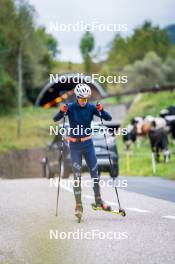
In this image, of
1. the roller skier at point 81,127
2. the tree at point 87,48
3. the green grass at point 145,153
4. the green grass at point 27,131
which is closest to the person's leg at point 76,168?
the roller skier at point 81,127

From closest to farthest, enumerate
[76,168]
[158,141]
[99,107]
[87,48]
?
[99,107], [76,168], [158,141], [87,48]

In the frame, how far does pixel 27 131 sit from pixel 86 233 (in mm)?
74344

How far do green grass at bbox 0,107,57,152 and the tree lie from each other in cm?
4341

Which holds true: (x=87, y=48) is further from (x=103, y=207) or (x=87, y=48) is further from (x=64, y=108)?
(x=64, y=108)

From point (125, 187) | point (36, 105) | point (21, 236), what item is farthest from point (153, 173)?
point (36, 105)

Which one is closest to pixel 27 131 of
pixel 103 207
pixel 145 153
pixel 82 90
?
pixel 145 153

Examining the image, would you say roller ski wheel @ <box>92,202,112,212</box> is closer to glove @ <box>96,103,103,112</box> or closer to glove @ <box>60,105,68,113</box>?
glove @ <box>96,103,103,112</box>

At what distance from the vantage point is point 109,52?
159625 mm

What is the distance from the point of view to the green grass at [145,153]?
36156mm

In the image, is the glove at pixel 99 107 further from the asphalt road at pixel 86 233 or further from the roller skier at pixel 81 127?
the asphalt road at pixel 86 233

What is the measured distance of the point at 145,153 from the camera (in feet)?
168

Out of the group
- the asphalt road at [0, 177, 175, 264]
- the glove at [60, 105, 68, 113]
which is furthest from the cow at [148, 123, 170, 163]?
the glove at [60, 105, 68, 113]

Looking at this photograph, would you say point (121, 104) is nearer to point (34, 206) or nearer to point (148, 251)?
point (34, 206)

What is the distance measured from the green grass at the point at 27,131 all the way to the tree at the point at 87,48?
142 ft
